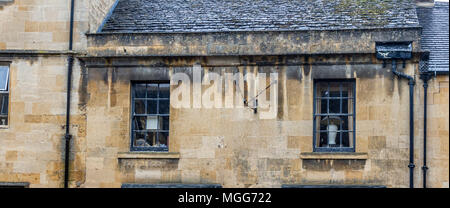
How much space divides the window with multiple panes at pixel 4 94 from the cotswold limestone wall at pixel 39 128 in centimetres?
20

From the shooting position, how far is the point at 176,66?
40.4ft

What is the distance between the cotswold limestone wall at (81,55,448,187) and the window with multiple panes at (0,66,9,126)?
229cm

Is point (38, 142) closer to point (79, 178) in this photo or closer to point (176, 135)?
point (79, 178)

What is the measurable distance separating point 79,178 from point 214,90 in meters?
4.31

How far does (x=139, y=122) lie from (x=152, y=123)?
0.37 meters

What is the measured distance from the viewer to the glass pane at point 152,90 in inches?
492

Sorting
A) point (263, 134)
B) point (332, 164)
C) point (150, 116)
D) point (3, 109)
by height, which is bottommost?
point (332, 164)

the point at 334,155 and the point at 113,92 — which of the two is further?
the point at 113,92

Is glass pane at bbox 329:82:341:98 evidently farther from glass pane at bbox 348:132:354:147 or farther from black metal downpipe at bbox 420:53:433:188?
black metal downpipe at bbox 420:53:433:188

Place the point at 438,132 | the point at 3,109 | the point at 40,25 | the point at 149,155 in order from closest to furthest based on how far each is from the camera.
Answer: the point at 438,132 < the point at 149,155 < the point at 3,109 < the point at 40,25

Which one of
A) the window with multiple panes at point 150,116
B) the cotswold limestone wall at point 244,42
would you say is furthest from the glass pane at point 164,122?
the cotswold limestone wall at point 244,42

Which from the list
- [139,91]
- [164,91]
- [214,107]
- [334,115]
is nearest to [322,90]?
[334,115]

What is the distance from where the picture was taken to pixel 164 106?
12.4 m

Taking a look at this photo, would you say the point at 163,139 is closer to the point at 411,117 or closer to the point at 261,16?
the point at 261,16
